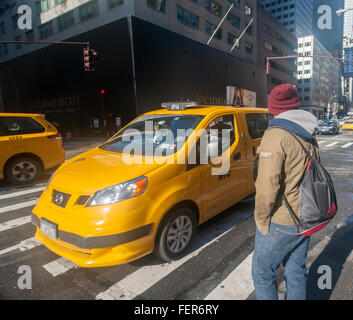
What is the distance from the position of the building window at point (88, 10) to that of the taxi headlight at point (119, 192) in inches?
1107

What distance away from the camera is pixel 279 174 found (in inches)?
71.2

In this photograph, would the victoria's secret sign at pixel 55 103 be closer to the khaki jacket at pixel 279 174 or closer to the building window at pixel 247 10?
the khaki jacket at pixel 279 174

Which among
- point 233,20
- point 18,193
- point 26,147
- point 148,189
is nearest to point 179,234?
point 148,189

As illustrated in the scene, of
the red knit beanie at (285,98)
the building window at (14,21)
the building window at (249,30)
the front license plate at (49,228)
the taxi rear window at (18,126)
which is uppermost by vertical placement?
the building window at (14,21)

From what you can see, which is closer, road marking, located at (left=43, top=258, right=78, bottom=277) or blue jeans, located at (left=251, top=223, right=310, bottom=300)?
blue jeans, located at (left=251, top=223, right=310, bottom=300)

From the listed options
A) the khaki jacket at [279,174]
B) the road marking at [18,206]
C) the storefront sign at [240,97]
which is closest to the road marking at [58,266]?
the khaki jacket at [279,174]

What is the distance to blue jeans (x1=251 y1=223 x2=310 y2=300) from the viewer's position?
1.94 metres

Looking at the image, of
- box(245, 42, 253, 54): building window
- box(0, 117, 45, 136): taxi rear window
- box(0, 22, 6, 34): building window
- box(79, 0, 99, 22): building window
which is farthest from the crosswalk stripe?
box(0, 22, 6, 34): building window

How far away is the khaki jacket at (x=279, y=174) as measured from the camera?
71.1 inches

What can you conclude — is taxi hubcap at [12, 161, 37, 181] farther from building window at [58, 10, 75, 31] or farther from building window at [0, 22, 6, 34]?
building window at [0, 22, 6, 34]

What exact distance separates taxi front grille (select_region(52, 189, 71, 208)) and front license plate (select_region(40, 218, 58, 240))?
22 cm
